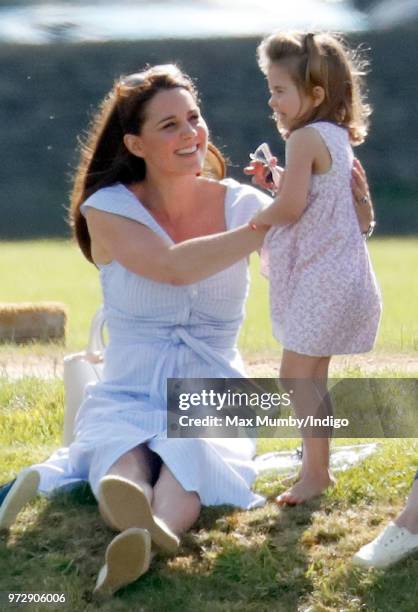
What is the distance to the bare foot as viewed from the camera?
3.64 metres

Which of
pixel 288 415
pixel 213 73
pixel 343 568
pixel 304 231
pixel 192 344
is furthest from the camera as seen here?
pixel 213 73

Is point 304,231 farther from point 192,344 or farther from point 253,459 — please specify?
point 253,459

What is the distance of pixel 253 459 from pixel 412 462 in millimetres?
470

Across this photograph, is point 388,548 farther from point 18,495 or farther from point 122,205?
point 122,205

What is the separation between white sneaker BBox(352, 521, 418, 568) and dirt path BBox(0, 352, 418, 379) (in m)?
2.21

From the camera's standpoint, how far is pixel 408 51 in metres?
24.0

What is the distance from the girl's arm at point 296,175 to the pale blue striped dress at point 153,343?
42cm

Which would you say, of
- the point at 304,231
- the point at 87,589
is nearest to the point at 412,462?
the point at 304,231

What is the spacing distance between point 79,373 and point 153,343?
33 centimetres

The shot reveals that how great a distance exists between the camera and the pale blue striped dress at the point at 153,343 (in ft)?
12.4

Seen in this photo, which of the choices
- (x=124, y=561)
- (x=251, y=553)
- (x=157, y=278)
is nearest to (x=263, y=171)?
(x=157, y=278)

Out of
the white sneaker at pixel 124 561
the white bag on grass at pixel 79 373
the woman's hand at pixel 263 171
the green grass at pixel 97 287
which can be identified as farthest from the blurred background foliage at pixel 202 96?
the white sneaker at pixel 124 561

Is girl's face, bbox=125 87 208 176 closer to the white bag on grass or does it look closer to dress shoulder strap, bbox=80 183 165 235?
dress shoulder strap, bbox=80 183 165 235

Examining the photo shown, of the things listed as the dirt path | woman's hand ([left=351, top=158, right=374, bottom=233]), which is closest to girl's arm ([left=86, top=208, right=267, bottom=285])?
woman's hand ([left=351, top=158, right=374, bottom=233])
